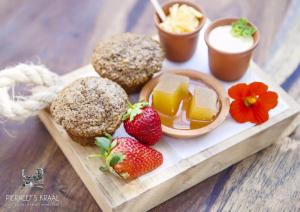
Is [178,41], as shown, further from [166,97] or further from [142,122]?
[142,122]

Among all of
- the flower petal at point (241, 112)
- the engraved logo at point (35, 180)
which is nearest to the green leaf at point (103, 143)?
the engraved logo at point (35, 180)

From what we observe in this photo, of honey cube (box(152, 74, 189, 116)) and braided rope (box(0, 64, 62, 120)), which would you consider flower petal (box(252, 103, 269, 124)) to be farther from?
braided rope (box(0, 64, 62, 120))

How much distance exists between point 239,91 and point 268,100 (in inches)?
4.2

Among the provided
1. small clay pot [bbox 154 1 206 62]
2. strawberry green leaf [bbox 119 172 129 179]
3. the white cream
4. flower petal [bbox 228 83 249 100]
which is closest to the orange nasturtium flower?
flower petal [bbox 228 83 249 100]

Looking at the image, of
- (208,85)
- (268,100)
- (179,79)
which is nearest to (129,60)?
(179,79)

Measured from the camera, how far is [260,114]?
1.67 m

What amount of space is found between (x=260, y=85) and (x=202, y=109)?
10.1 inches

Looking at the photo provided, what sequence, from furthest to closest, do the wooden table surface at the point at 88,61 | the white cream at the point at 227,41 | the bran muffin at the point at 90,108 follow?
1. the white cream at the point at 227,41
2. the wooden table surface at the point at 88,61
3. the bran muffin at the point at 90,108

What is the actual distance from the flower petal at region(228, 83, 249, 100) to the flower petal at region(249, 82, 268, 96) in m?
0.02

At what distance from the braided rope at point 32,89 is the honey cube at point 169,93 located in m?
0.36

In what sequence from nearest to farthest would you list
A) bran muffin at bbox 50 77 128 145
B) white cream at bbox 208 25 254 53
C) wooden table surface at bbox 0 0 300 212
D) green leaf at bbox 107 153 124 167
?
green leaf at bbox 107 153 124 167 → bran muffin at bbox 50 77 128 145 → wooden table surface at bbox 0 0 300 212 → white cream at bbox 208 25 254 53

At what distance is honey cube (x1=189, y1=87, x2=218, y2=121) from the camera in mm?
1602

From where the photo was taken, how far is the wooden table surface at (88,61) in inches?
64.6

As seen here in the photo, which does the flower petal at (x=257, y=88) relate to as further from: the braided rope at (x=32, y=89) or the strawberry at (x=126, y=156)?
the braided rope at (x=32, y=89)
